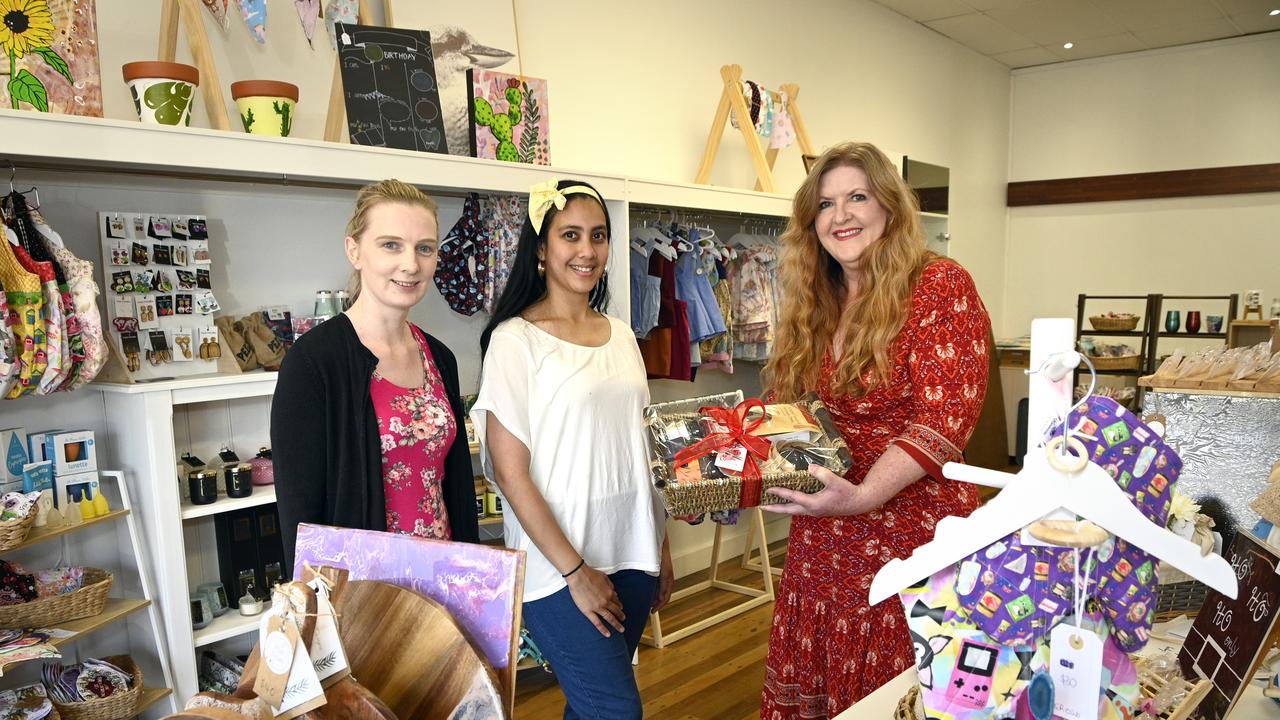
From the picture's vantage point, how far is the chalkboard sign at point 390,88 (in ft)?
8.84

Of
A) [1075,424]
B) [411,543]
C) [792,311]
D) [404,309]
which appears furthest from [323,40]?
[1075,424]

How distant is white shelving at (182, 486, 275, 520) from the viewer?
2.51 meters

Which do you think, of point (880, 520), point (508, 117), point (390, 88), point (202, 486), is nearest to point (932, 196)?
point (508, 117)

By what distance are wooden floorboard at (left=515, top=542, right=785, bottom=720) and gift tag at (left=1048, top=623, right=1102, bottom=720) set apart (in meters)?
2.35

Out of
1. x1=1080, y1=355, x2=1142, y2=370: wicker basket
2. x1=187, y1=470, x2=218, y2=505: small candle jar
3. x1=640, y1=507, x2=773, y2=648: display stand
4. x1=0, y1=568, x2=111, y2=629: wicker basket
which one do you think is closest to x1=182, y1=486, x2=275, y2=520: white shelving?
x1=187, y1=470, x2=218, y2=505: small candle jar

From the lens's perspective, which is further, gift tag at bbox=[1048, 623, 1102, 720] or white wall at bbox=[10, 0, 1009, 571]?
white wall at bbox=[10, 0, 1009, 571]

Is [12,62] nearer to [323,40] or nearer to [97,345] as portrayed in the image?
[97,345]

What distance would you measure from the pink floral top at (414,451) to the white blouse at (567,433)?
111mm

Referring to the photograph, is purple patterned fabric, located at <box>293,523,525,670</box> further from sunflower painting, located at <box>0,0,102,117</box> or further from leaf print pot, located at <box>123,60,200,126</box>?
leaf print pot, located at <box>123,60,200,126</box>

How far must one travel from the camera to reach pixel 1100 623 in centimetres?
89

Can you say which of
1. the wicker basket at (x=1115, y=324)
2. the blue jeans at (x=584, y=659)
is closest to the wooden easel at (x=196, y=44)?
the blue jeans at (x=584, y=659)

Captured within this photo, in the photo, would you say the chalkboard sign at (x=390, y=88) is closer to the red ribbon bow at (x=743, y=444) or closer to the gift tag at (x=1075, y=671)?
the red ribbon bow at (x=743, y=444)

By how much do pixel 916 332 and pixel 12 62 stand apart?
7.14 ft

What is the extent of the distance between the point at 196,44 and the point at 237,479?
4.37ft
